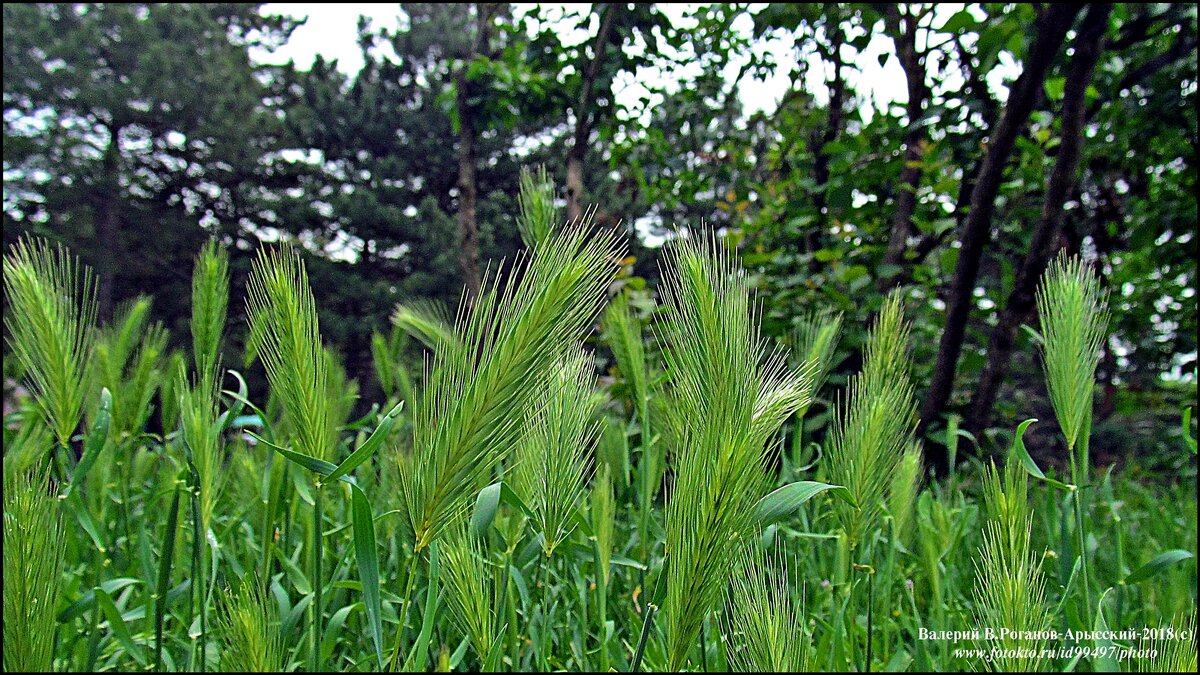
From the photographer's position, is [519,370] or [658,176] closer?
[519,370]

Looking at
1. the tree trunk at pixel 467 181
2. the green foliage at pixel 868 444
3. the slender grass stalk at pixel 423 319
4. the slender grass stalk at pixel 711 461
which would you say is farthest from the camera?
the tree trunk at pixel 467 181

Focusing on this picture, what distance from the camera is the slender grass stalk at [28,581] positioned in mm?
468

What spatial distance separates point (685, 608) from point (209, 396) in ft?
1.83

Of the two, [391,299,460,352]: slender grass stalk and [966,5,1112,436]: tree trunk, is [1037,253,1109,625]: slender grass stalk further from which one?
[966,5,1112,436]: tree trunk

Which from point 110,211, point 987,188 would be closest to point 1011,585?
point 987,188

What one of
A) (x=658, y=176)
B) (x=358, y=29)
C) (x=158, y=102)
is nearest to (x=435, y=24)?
(x=358, y=29)

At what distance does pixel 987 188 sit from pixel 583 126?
1254 mm

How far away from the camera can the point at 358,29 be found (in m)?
13.9

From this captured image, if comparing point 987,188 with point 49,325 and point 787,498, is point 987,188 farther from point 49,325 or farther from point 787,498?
point 49,325

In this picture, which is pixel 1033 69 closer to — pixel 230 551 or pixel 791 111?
pixel 791 111

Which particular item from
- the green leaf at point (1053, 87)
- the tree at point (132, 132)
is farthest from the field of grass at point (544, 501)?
the tree at point (132, 132)

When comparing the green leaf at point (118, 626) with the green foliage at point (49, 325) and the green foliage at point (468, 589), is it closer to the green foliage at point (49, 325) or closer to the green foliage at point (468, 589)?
the green foliage at point (49, 325)

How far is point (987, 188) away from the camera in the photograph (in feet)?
5.85

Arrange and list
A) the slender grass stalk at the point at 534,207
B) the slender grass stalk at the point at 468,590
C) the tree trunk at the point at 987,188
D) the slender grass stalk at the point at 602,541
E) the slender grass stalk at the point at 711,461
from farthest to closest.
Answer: the tree trunk at the point at 987,188
the slender grass stalk at the point at 534,207
the slender grass stalk at the point at 602,541
the slender grass stalk at the point at 468,590
the slender grass stalk at the point at 711,461
